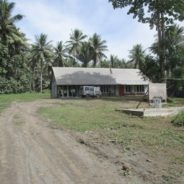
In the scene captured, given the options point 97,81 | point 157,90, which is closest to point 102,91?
point 97,81

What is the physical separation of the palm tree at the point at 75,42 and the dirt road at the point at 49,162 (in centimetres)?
6102

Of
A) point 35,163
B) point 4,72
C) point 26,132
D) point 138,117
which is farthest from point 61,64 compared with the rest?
point 35,163

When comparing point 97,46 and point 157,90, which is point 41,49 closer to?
point 97,46

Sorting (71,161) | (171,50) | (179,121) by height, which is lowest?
(71,161)

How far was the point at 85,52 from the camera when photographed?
74.4m

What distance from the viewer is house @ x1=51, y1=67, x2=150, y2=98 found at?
5075 centimetres

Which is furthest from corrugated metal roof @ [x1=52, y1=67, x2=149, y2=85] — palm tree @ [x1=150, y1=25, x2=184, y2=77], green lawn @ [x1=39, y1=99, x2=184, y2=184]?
green lawn @ [x1=39, y1=99, x2=184, y2=184]

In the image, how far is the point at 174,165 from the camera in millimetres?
8836

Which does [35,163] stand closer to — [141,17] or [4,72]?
[141,17]

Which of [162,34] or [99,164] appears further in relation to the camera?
[162,34]

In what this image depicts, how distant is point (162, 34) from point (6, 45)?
29059mm

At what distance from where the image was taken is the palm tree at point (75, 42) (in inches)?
2916

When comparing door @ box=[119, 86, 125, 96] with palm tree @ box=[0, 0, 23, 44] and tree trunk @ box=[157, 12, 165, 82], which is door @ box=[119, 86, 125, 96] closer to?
tree trunk @ box=[157, 12, 165, 82]

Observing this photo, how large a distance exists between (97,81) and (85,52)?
74.1 feet
